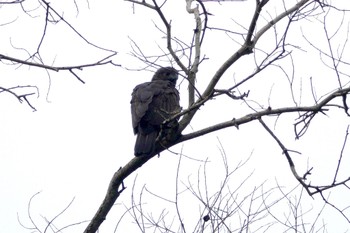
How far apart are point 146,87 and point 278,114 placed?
224 cm

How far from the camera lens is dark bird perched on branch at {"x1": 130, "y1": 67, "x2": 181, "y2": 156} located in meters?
5.46

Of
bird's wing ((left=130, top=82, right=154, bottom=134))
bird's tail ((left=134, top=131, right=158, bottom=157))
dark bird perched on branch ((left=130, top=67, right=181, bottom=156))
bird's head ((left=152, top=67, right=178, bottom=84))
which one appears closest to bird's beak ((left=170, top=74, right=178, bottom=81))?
bird's head ((left=152, top=67, right=178, bottom=84))

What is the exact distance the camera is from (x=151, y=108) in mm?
5930

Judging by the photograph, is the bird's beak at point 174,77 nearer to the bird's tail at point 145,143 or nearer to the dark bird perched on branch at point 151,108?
the dark bird perched on branch at point 151,108

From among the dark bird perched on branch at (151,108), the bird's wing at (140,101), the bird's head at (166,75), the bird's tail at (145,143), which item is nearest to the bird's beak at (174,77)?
the bird's head at (166,75)

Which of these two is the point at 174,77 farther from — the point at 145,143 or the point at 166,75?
the point at 145,143

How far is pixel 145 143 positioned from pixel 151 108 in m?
0.66

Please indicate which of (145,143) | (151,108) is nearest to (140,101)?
(151,108)

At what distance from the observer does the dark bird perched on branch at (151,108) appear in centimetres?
546

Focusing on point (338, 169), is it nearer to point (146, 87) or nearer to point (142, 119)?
point (142, 119)

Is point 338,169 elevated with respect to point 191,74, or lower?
lower

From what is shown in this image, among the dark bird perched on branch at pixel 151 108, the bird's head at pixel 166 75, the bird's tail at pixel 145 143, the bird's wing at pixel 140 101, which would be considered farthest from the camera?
the bird's head at pixel 166 75

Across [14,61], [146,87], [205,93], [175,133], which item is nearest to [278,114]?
[205,93]

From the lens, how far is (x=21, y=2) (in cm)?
410
